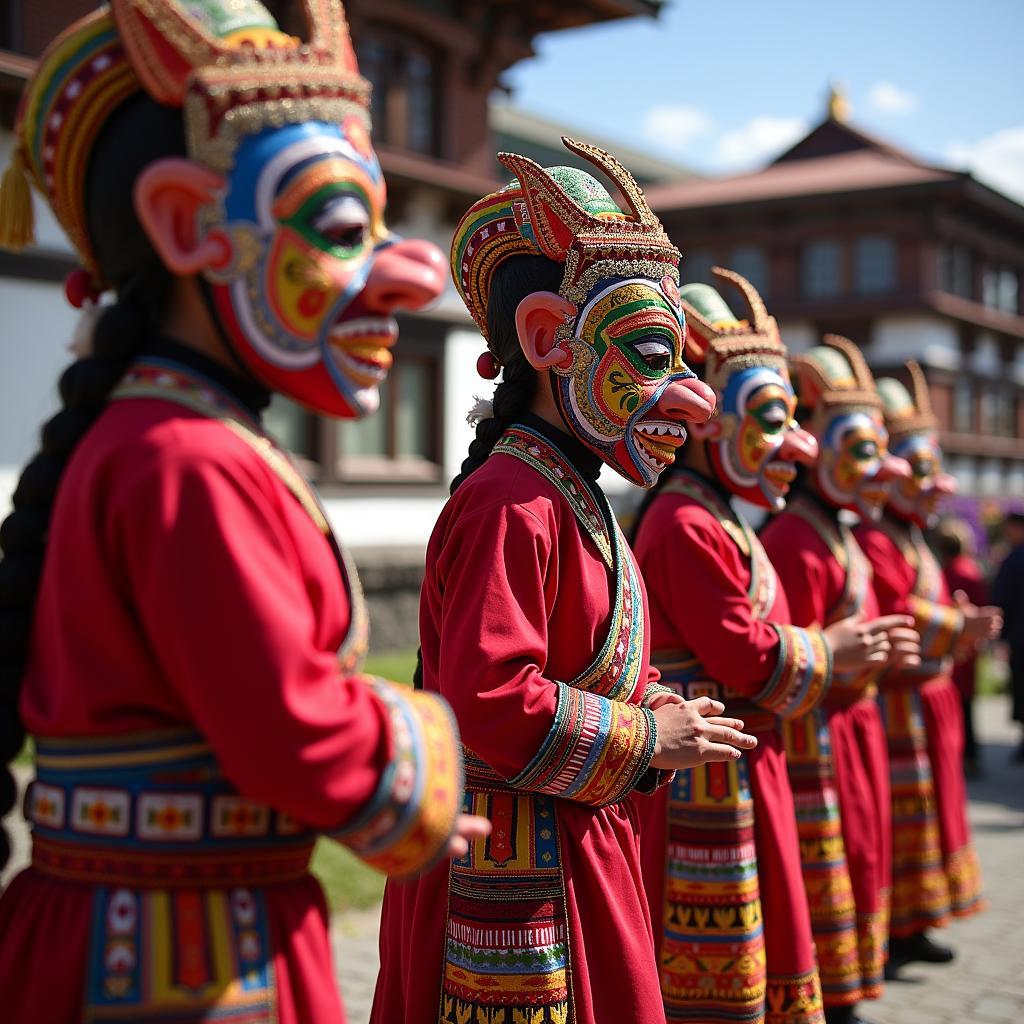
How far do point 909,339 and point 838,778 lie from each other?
65.0 feet

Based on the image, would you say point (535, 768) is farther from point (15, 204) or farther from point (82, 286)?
point (15, 204)

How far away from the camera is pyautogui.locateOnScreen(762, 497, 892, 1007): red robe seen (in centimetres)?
393

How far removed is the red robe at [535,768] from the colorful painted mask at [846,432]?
91.0 inches

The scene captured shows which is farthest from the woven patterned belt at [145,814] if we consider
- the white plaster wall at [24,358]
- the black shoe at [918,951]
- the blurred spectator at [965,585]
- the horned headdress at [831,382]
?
the blurred spectator at [965,585]

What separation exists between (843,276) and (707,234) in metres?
2.89

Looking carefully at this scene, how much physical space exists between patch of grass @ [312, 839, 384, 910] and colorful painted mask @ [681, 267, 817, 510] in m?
2.73

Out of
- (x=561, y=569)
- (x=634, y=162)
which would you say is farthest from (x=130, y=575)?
(x=634, y=162)

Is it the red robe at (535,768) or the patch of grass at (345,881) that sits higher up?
the red robe at (535,768)

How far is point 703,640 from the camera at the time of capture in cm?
330

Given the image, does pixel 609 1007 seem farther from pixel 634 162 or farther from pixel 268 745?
pixel 634 162

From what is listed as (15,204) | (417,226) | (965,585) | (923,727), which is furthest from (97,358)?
(417,226)

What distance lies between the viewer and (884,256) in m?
22.6

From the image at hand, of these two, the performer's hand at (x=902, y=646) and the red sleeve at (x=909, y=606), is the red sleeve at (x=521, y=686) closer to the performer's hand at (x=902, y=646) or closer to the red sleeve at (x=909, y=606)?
the performer's hand at (x=902, y=646)

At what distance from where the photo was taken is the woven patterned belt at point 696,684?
3428 mm
